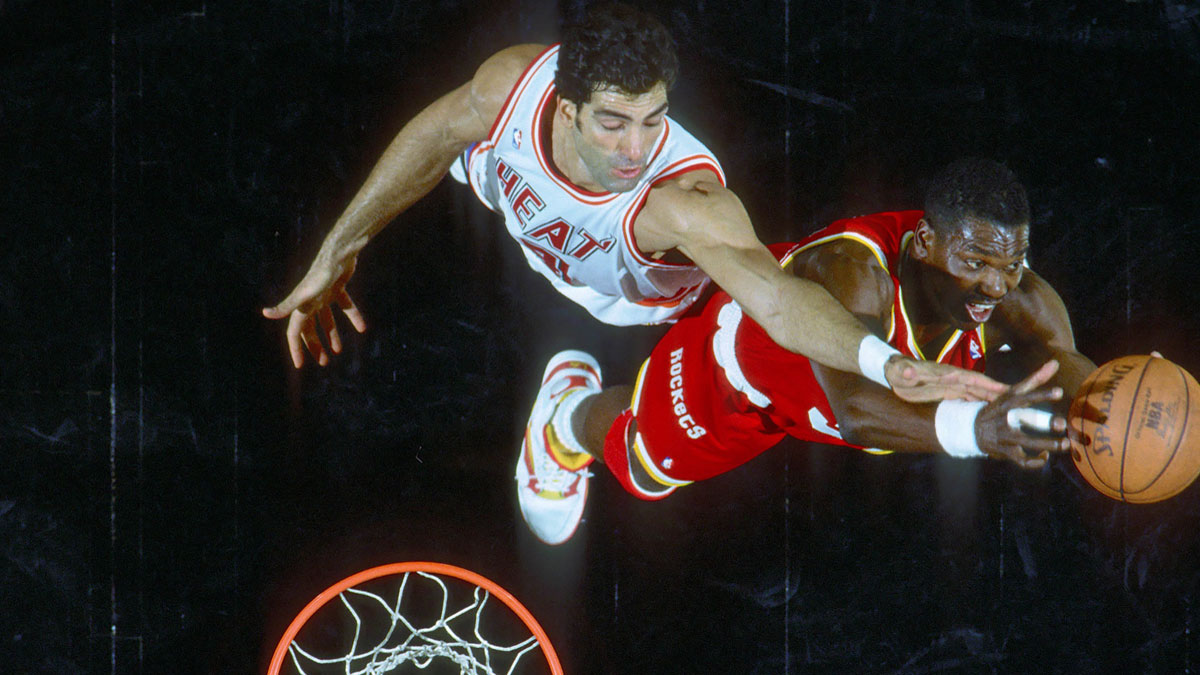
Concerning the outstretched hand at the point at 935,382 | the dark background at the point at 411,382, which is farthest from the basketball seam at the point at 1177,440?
the dark background at the point at 411,382

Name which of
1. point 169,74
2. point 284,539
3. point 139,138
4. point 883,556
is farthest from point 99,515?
point 883,556

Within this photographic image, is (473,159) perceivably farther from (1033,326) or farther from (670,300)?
(1033,326)

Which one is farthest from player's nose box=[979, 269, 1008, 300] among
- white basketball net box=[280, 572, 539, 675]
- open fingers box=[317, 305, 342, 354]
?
open fingers box=[317, 305, 342, 354]

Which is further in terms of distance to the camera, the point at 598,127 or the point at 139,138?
the point at 139,138

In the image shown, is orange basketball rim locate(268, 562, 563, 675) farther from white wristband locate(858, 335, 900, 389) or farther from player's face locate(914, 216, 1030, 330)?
player's face locate(914, 216, 1030, 330)

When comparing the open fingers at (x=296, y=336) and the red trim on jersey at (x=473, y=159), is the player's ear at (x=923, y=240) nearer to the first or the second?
the red trim on jersey at (x=473, y=159)

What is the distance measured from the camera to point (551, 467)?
2.50 metres

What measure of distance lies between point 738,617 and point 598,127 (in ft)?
5.13

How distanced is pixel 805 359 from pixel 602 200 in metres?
0.63

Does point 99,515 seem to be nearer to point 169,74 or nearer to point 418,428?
point 418,428

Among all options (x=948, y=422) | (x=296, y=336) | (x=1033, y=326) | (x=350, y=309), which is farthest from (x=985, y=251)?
(x=296, y=336)

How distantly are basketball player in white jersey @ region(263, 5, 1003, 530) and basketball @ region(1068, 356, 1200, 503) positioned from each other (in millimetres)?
469

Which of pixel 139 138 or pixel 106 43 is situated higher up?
pixel 106 43

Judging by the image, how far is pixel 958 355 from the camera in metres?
2.13
